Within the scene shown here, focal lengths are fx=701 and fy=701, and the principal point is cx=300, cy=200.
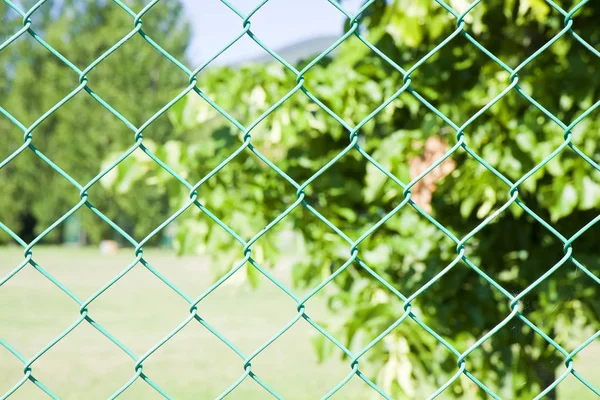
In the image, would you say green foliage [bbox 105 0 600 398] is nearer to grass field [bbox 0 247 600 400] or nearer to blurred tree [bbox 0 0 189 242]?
grass field [bbox 0 247 600 400]

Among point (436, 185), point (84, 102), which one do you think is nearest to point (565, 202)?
point (436, 185)

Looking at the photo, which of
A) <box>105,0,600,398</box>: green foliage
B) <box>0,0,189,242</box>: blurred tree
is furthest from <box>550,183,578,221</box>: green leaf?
<box>0,0,189,242</box>: blurred tree

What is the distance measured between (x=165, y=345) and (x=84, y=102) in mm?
17423

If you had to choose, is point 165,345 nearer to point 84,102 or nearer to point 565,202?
point 565,202

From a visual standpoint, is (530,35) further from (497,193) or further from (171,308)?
(171,308)

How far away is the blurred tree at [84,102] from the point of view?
22078 mm

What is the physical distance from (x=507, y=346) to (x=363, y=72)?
1039mm

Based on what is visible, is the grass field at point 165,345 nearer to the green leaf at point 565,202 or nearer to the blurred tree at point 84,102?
the green leaf at point 565,202

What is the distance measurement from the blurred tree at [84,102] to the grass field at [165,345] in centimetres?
1049

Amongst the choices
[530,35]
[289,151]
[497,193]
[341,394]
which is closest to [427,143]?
[497,193]

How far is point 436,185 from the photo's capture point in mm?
2283

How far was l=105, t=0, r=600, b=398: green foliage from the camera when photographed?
209cm

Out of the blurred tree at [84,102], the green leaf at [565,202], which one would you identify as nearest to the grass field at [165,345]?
the green leaf at [565,202]

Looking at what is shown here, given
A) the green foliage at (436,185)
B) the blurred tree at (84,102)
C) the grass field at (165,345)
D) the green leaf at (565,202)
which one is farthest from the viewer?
the blurred tree at (84,102)
